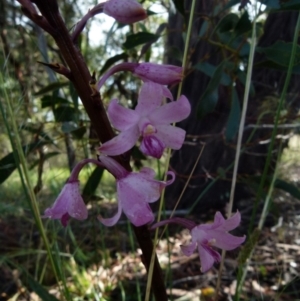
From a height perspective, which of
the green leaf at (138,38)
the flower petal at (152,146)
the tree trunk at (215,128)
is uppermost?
the green leaf at (138,38)

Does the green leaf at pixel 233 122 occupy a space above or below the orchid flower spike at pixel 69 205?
below

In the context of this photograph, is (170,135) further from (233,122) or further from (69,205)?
(233,122)

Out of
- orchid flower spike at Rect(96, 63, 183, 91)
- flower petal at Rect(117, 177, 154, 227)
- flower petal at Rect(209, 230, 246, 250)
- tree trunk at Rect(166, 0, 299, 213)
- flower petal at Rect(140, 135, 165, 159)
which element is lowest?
tree trunk at Rect(166, 0, 299, 213)

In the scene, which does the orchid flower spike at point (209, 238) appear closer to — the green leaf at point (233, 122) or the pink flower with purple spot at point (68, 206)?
the pink flower with purple spot at point (68, 206)

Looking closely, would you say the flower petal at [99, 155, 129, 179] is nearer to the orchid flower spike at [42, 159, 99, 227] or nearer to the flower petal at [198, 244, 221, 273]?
the orchid flower spike at [42, 159, 99, 227]

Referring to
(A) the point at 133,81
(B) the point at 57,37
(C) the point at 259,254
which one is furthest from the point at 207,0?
(B) the point at 57,37

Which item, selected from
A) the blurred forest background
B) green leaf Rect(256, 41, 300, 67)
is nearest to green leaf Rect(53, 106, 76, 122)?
the blurred forest background

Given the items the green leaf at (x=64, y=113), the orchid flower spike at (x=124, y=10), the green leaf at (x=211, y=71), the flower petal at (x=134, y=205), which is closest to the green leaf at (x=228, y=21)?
the green leaf at (x=211, y=71)
